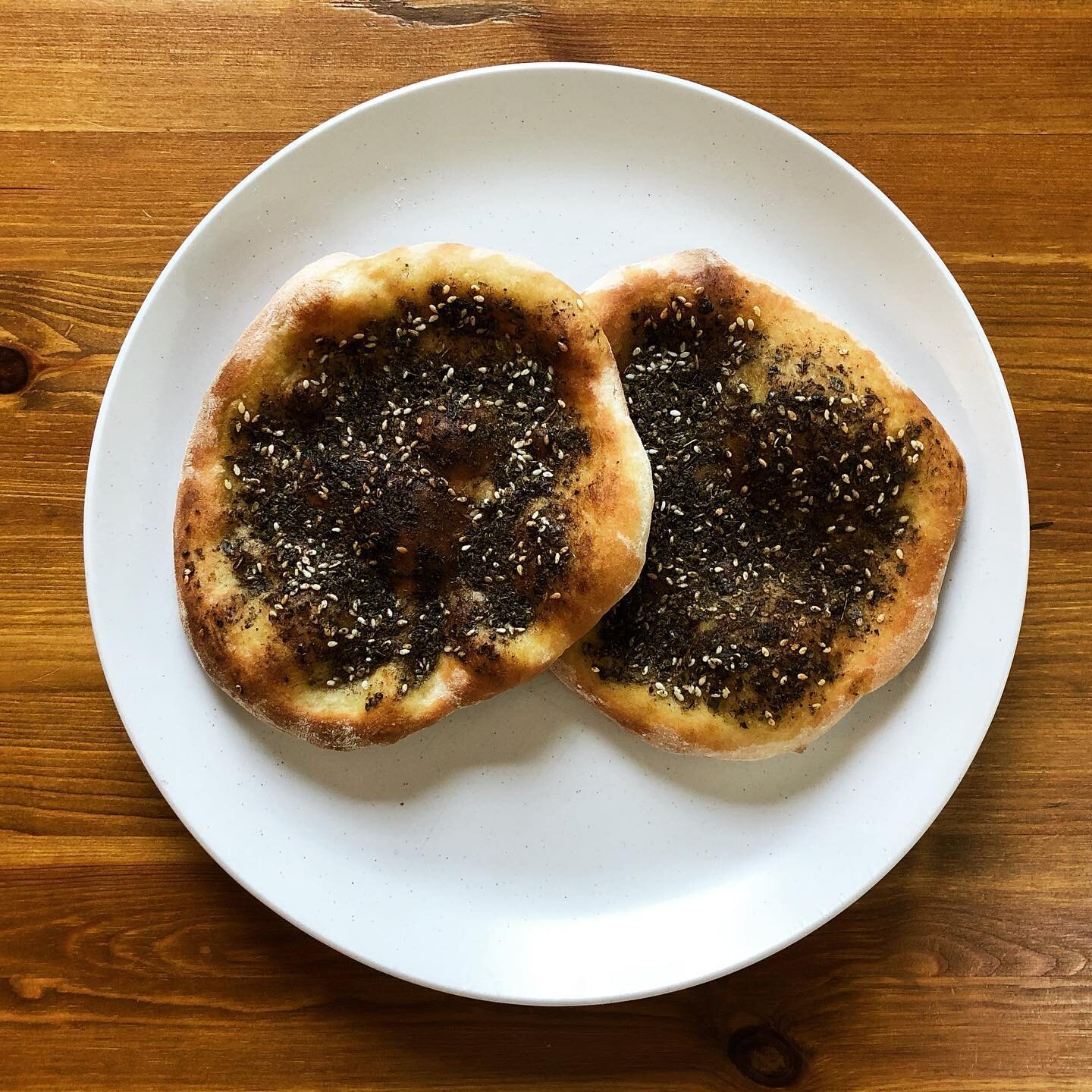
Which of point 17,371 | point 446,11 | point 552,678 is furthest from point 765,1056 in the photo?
point 446,11

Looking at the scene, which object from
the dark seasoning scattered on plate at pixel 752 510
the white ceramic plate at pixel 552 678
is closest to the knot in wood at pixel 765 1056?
the white ceramic plate at pixel 552 678

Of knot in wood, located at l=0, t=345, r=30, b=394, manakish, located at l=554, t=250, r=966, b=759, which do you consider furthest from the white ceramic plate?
knot in wood, located at l=0, t=345, r=30, b=394

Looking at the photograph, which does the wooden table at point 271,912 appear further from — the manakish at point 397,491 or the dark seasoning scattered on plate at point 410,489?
the dark seasoning scattered on plate at point 410,489

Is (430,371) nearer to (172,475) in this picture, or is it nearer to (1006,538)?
(172,475)

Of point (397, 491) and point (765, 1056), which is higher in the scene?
point (397, 491)

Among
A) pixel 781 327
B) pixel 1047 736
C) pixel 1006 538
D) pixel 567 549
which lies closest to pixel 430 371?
pixel 567 549

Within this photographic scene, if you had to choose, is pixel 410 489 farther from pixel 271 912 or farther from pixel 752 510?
pixel 271 912
